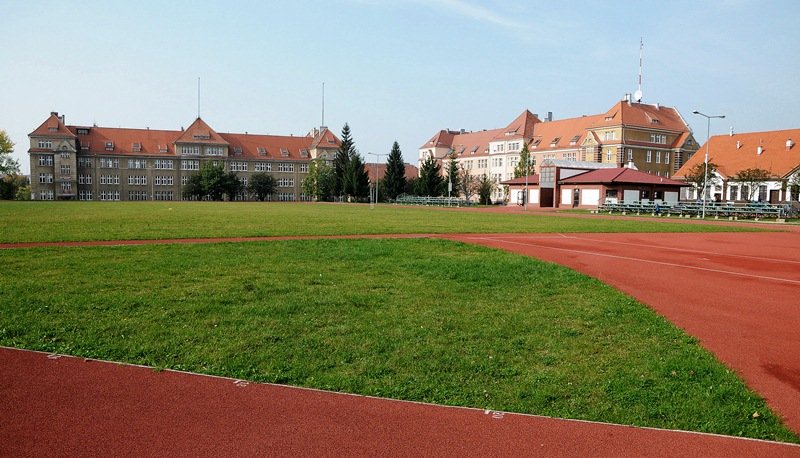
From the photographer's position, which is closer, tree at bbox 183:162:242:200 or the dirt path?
the dirt path

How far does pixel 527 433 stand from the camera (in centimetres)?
499

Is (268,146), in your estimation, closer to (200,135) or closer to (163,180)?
(200,135)

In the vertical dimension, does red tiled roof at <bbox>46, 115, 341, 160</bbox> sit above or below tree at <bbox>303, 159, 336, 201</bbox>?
above

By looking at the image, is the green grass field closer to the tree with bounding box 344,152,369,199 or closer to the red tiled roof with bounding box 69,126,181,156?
the tree with bounding box 344,152,369,199

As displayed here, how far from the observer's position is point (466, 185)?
349ft

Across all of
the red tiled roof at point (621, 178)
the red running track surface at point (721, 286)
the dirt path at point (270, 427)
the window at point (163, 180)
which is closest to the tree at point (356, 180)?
the window at point (163, 180)

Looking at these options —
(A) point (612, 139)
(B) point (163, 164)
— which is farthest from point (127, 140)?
(A) point (612, 139)

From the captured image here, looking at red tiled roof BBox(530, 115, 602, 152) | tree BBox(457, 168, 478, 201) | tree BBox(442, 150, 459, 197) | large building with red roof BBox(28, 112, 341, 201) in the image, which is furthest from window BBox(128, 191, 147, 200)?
red tiled roof BBox(530, 115, 602, 152)

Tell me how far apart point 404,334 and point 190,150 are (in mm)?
121080

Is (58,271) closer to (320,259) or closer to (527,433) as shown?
(320,259)

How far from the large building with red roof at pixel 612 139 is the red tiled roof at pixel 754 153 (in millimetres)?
9433

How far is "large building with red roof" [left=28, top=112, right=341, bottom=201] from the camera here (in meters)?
110

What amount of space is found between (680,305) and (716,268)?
5229 millimetres

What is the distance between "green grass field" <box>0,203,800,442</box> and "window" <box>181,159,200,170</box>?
371ft
